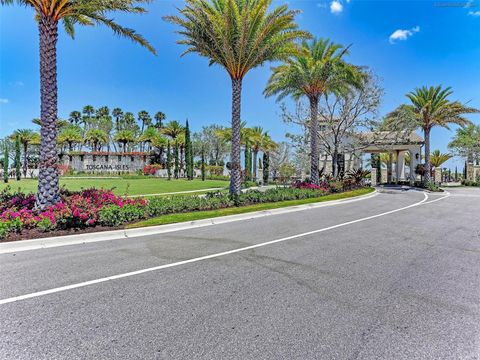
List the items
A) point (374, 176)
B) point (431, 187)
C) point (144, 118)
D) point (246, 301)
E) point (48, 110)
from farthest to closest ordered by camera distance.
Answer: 1. point (144, 118)
2. point (374, 176)
3. point (431, 187)
4. point (48, 110)
5. point (246, 301)

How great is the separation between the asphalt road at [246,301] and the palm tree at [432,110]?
964 inches

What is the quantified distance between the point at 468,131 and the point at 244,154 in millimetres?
37560

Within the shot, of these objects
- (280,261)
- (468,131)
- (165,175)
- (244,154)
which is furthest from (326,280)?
(468,131)

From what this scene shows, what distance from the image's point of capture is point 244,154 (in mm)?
40188

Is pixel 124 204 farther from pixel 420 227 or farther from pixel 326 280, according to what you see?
pixel 420 227

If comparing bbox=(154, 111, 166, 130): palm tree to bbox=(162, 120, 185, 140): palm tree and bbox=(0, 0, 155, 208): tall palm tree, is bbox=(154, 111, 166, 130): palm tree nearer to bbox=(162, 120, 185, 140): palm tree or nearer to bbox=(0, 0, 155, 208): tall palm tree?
bbox=(162, 120, 185, 140): palm tree

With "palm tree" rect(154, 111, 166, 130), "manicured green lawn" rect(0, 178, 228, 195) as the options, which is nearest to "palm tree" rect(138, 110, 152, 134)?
"palm tree" rect(154, 111, 166, 130)

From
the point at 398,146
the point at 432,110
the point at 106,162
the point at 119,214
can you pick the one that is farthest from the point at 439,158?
the point at 106,162

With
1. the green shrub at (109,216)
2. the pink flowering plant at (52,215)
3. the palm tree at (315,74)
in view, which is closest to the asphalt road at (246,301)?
the pink flowering plant at (52,215)

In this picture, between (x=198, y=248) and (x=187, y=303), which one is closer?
(x=187, y=303)

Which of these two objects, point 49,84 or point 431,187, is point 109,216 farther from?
point 431,187

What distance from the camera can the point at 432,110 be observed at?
2816 centimetres

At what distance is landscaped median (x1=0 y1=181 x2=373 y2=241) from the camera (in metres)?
7.88

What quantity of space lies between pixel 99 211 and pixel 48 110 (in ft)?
13.1
